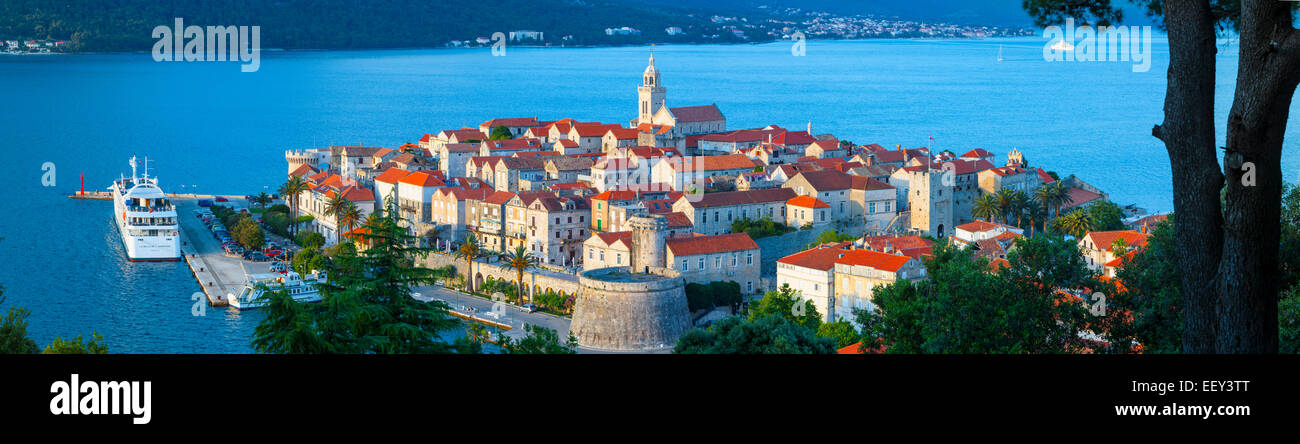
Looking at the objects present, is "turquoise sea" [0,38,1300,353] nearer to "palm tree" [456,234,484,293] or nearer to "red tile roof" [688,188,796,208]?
"palm tree" [456,234,484,293]

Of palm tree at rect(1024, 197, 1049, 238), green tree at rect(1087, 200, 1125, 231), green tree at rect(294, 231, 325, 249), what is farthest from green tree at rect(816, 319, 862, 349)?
green tree at rect(294, 231, 325, 249)

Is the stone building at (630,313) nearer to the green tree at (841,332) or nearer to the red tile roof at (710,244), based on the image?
the green tree at (841,332)

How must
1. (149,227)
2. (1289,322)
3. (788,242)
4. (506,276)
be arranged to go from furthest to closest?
(149,227) < (788,242) < (506,276) < (1289,322)

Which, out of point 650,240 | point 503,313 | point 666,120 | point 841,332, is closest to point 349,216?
point 503,313

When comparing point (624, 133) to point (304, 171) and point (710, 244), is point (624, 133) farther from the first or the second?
point (710, 244)

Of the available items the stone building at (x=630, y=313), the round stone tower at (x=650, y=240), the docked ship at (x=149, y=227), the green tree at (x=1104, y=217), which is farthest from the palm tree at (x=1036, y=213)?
the docked ship at (x=149, y=227)
